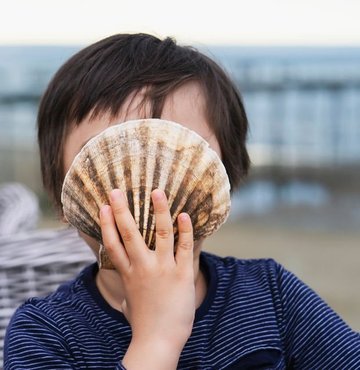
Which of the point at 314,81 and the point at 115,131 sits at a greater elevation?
the point at 115,131

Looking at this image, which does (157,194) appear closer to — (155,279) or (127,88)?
(155,279)

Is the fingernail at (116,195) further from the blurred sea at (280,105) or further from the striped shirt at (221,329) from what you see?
the blurred sea at (280,105)

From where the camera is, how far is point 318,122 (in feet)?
17.3

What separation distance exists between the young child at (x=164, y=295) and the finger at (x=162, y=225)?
0.04m

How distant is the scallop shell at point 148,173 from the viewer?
1.06 metres

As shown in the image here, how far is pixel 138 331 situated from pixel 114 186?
0.20 metres

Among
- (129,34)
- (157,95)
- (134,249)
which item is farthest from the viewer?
(129,34)

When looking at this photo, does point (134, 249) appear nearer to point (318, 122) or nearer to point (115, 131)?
point (115, 131)

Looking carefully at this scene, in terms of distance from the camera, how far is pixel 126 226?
3.41ft

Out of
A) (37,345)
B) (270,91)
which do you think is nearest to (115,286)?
(37,345)

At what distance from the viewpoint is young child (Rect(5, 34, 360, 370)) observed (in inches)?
43.7

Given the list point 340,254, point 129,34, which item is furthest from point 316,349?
point 340,254

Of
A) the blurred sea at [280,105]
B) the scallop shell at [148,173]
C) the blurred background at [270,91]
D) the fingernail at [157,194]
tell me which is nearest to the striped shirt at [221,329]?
the scallop shell at [148,173]

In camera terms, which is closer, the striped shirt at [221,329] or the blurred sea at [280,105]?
the striped shirt at [221,329]
